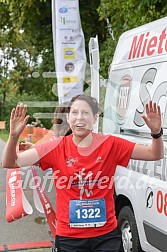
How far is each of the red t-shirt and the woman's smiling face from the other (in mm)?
105

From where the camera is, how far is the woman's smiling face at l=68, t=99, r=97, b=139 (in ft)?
10.2

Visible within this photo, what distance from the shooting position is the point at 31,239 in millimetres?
6273

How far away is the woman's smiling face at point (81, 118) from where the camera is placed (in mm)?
3111

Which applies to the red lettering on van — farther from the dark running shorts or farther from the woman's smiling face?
the dark running shorts

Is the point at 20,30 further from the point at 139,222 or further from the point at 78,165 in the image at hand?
the point at 78,165

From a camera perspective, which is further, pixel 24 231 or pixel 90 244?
pixel 24 231

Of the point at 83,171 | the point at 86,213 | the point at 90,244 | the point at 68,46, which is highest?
the point at 68,46

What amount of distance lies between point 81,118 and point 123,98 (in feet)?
7.44

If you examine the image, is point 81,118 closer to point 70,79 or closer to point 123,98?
point 123,98

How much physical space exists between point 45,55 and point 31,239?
1245cm

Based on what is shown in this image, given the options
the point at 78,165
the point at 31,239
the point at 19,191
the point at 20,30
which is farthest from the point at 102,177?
the point at 20,30

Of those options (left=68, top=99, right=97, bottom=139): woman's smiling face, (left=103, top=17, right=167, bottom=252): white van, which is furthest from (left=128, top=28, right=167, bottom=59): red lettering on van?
(left=68, top=99, right=97, bottom=139): woman's smiling face

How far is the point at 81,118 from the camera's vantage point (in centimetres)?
311

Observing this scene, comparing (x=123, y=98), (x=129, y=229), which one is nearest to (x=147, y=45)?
(x=123, y=98)
